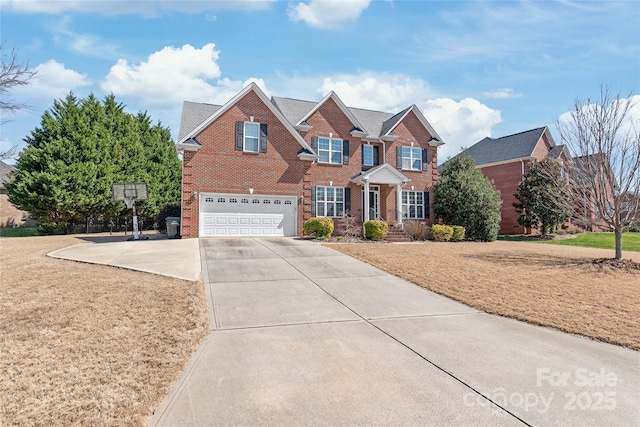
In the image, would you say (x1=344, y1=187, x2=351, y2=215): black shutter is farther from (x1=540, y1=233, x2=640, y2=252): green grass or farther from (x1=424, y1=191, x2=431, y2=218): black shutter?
(x1=540, y1=233, x2=640, y2=252): green grass

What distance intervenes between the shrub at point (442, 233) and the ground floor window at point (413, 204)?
289 centimetres

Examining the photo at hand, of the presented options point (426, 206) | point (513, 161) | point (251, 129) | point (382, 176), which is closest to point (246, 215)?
point (251, 129)

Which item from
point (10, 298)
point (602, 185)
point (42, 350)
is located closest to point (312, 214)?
point (602, 185)

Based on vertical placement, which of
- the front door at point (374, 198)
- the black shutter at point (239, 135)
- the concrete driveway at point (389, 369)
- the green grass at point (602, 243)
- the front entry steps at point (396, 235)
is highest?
the black shutter at point (239, 135)

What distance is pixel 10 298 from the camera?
6.32 meters

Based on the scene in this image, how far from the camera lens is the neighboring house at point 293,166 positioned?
57.0 feet

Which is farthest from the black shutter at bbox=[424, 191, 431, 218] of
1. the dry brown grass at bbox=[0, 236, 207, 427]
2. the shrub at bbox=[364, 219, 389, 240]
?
the dry brown grass at bbox=[0, 236, 207, 427]

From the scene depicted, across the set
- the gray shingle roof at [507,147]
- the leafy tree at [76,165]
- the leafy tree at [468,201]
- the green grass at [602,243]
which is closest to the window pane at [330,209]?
the leafy tree at [468,201]

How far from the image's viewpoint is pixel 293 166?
18.9 m

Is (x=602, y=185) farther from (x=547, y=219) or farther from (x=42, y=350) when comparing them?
(x=42, y=350)

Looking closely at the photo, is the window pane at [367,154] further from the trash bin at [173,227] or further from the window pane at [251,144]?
the trash bin at [173,227]

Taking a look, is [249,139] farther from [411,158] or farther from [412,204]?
[412,204]

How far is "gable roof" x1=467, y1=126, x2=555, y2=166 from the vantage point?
1049 inches

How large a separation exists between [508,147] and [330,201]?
17838 mm
